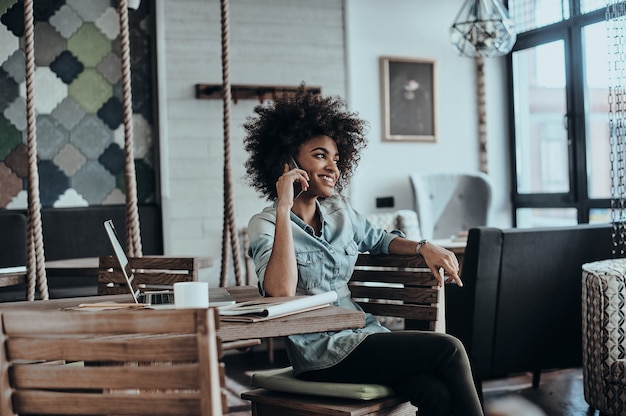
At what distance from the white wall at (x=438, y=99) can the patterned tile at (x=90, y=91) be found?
193cm

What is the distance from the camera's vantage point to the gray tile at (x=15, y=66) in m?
5.52

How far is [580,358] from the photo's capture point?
4320 millimetres

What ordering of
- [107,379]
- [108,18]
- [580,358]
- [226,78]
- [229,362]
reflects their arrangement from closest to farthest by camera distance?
[107,379] → [226,78] → [580,358] → [229,362] → [108,18]

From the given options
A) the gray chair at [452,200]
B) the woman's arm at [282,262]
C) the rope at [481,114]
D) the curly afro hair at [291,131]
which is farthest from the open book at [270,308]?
the rope at [481,114]

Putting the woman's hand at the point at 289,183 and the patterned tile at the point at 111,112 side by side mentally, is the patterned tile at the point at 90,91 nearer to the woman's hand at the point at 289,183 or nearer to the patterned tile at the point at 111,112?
the patterned tile at the point at 111,112

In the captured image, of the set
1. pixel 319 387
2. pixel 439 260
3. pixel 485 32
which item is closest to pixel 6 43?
pixel 485 32

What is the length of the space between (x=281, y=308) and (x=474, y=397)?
618mm

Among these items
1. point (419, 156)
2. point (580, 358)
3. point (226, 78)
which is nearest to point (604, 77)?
point (419, 156)

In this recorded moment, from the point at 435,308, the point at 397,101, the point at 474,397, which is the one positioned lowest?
the point at 474,397

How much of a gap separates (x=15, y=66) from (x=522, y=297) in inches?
145

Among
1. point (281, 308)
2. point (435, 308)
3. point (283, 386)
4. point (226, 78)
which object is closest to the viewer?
point (281, 308)

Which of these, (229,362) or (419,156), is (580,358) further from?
(419,156)

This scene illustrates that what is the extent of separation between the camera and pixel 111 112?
580cm

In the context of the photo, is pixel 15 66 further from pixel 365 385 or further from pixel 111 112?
pixel 365 385
